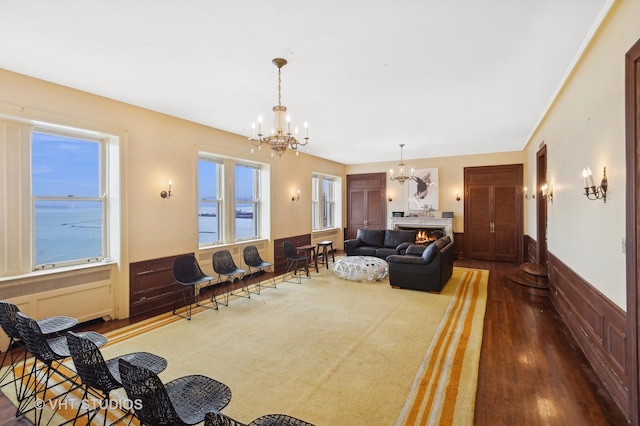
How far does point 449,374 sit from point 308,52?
331cm

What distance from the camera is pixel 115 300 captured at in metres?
4.23

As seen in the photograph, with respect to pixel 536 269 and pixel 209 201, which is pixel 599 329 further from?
pixel 209 201

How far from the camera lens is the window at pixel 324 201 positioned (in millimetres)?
9422

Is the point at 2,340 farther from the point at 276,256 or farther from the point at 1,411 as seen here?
the point at 276,256

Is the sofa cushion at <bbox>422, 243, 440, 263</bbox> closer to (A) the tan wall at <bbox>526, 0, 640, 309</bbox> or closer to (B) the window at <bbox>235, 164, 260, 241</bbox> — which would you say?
(A) the tan wall at <bbox>526, 0, 640, 309</bbox>

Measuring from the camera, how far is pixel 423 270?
5.45 m

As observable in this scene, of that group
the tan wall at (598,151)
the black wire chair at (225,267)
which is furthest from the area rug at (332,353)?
the tan wall at (598,151)

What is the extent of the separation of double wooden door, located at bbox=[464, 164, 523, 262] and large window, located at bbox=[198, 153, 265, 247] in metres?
5.88

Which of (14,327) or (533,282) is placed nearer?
(14,327)

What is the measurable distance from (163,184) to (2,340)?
2550 millimetres

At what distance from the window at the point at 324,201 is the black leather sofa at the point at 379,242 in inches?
61.0

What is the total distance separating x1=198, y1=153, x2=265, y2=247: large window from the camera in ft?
19.2

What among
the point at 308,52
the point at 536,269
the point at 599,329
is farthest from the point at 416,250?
the point at 308,52

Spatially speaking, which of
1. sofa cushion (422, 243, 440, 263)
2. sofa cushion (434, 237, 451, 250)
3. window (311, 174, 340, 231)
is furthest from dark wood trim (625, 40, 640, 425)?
window (311, 174, 340, 231)
